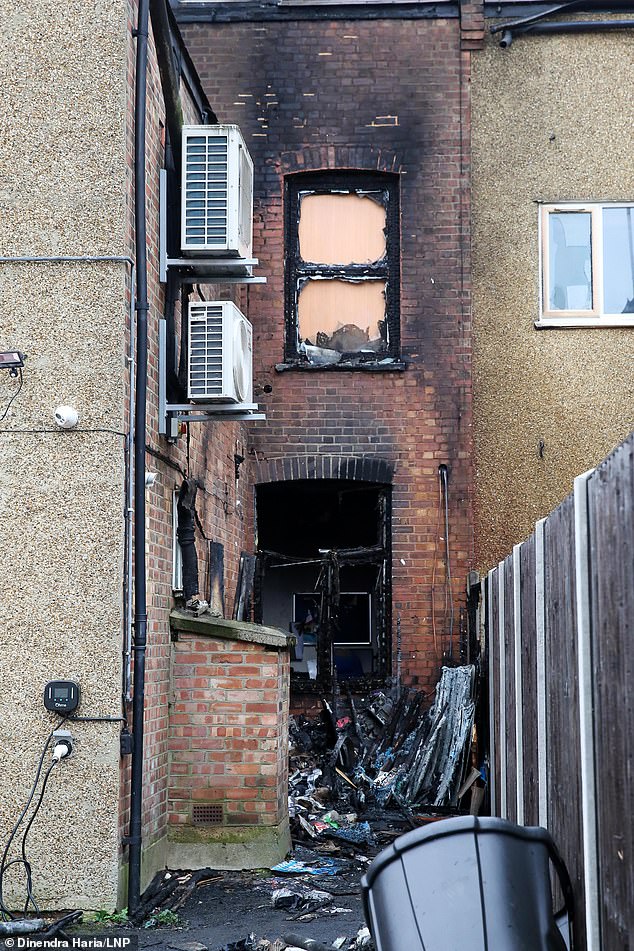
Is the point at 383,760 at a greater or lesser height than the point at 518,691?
lesser

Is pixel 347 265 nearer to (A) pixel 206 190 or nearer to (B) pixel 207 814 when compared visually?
(A) pixel 206 190

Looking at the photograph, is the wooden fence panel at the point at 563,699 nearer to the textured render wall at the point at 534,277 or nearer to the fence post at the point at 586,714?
the fence post at the point at 586,714

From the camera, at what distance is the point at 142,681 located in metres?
6.69

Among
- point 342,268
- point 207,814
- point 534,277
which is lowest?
point 207,814

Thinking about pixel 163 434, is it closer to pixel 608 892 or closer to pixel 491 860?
pixel 491 860

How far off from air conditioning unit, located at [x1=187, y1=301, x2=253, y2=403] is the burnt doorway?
155 inches

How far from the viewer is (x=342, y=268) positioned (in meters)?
11.7

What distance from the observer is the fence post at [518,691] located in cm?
600

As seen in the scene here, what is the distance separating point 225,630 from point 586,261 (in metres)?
6.17

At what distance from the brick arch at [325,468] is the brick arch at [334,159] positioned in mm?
2933

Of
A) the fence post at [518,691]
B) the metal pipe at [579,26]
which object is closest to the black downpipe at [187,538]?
the fence post at [518,691]

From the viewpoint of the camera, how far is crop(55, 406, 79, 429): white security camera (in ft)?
21.5

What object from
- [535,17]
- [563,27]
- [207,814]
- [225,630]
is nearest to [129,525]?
[225,630]

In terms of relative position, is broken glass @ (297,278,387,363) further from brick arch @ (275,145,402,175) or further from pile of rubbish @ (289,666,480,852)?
pile of rubbish @ (289,666,480,852)
